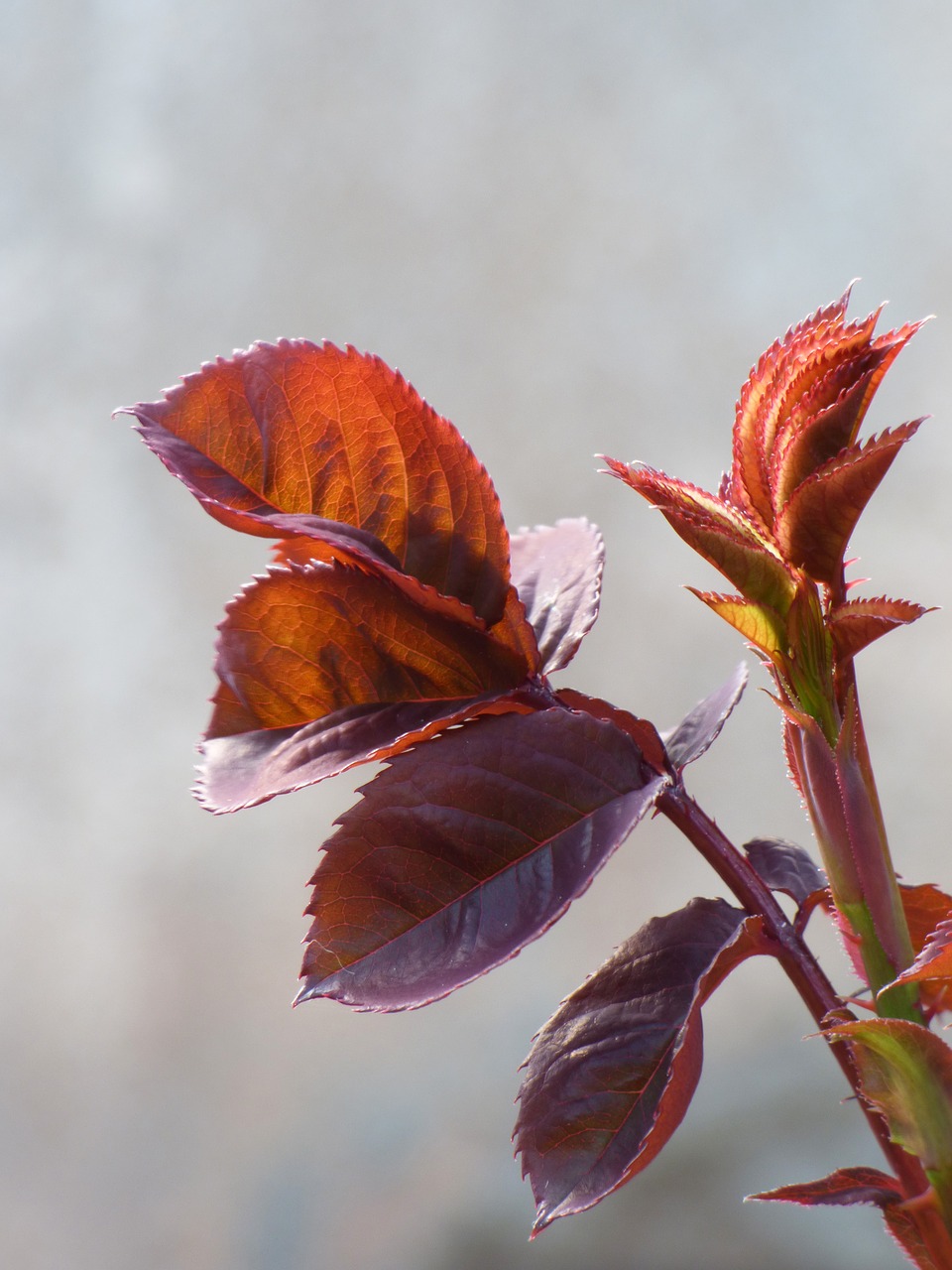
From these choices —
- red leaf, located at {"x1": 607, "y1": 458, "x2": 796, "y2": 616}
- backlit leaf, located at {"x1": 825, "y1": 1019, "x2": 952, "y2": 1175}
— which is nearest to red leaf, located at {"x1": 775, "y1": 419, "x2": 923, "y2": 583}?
red leaf, located at {"x1": 607, "y1": 458, "x2": 796, "y2": 616}

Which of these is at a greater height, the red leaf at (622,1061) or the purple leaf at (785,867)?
the purple leaf at (785,867)

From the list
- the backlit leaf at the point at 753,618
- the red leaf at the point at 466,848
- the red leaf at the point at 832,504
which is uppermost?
the red leaf at the point at 832,504

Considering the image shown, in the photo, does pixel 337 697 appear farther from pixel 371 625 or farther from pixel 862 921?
pixel 862 921

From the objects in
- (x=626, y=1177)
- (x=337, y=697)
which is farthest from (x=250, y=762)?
(x=626, y=1177)

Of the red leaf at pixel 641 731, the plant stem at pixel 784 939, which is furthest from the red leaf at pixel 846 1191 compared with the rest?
the red leaf at pixel 641 731

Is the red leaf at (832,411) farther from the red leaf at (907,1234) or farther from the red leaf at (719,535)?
the red leaf at (907,1234)

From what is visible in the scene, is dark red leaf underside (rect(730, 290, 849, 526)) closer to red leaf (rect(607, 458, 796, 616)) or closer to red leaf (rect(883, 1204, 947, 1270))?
red leaf (rect(607, 458, 796, 616))
